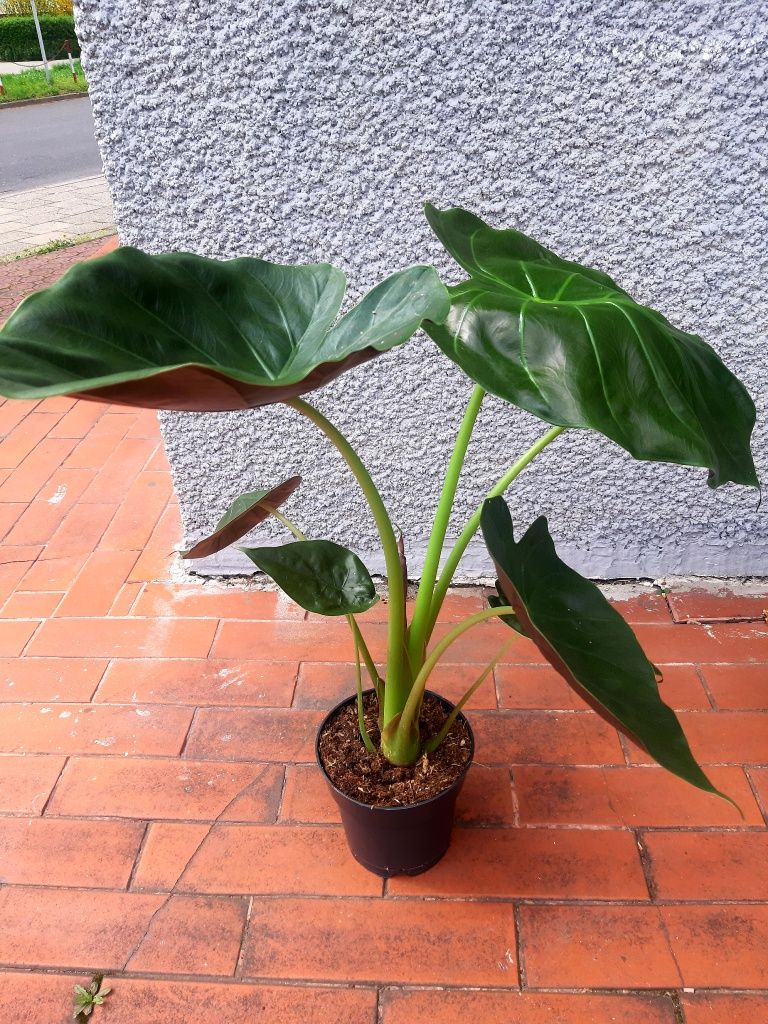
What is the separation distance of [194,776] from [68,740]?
1.02ft

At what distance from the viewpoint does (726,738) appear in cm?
167

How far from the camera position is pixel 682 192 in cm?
166

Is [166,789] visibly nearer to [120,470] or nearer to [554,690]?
[554,690]

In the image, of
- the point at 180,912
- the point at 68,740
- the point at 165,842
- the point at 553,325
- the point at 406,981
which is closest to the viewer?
the point at 553,325

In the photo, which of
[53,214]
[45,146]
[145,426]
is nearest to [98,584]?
[145,426]

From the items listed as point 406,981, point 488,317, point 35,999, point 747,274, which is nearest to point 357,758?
point 406,981

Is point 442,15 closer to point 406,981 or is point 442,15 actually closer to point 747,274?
point 747,274

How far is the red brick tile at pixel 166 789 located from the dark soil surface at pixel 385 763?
25cm

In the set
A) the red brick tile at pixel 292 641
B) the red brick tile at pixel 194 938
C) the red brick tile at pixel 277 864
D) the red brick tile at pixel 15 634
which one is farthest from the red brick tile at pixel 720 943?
the red brick tile at pixel 15 634

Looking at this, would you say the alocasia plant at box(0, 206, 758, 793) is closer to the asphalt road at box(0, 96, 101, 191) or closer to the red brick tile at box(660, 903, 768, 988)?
the red brick tile at box(660, 903, 768, 988)

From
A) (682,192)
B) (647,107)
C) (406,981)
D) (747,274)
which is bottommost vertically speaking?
(406,981)

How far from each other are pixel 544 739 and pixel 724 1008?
574mm

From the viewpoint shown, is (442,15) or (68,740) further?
(68,740)

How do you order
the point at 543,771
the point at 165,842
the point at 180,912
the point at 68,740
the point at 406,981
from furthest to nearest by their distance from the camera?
the point at 68,740 → the point at 543,771 → the point at 165,842 → the point at 180,912 → the point at 406,981
